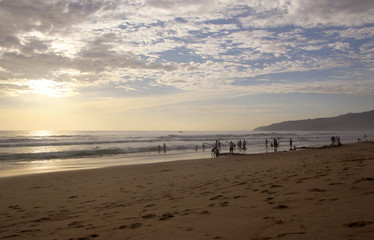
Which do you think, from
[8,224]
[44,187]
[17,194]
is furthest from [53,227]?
[44,187]

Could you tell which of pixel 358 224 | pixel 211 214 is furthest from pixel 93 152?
pixel 358 224

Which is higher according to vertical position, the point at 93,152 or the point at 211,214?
the point at 211,214

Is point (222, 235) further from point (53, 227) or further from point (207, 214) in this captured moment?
point (53, 227)

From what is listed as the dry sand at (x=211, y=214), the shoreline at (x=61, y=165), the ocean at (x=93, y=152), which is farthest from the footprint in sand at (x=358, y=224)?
the ocean at (x=93, y=152)

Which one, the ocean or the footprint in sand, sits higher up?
the footprint in sand

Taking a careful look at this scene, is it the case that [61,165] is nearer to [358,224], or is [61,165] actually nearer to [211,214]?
[211,214]

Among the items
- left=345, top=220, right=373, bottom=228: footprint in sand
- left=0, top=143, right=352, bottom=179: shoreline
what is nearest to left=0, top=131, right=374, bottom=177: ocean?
left=0, top=143, right=352, bottom=179: shoreline

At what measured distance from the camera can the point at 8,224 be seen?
607cm

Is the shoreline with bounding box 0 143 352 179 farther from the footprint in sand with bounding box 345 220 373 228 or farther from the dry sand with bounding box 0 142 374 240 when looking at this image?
the footprint in sand with bounding box 345 220 373 228

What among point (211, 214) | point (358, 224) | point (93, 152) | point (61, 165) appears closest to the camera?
point (358, 224)

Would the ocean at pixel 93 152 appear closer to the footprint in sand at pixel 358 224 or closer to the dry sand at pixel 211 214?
the dry sand at pixel 211 214

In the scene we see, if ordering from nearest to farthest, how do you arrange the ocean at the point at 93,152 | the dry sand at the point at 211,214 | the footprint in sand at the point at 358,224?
the footprint in sand at the point at 358,224, the dry sand at the point at 211,214, the ocean at the point at 93,152

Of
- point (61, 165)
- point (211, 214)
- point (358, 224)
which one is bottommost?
point (61, 165)

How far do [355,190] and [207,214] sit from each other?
3015mm
